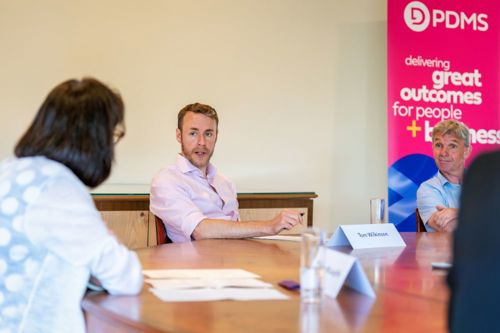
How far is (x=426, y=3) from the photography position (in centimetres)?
552

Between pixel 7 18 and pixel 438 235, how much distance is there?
3384mm

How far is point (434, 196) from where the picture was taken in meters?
3.84

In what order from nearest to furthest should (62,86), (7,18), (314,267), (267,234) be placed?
(314,267), (62,86), (267,234), (7,18)

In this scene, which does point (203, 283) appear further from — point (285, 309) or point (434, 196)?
point (434, 196)

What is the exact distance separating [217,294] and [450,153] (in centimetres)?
248

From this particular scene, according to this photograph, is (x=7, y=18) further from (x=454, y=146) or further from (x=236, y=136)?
(x=454, y=146)

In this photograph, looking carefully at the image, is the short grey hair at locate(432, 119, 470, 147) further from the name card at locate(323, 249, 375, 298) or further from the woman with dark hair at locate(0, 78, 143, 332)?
the woman with dark hair at locate(0, 78, 143, 332)

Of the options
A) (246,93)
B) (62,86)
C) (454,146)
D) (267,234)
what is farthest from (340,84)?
(62,86)

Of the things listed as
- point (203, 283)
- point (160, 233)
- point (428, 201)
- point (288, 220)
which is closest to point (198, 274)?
point (203, 283)

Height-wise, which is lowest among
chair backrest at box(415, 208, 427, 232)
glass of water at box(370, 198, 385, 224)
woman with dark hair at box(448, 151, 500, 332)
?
chair backrest at box(415, 208, 427, 232)

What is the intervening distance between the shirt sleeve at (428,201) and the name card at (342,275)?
1.99m

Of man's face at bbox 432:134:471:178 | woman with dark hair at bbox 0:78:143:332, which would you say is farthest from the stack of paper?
man's face at bbox 432:134:471:178

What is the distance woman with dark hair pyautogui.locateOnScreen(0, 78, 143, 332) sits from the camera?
176 centimetres

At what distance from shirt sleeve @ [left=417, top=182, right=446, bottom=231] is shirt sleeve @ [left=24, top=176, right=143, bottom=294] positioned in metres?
2.41
